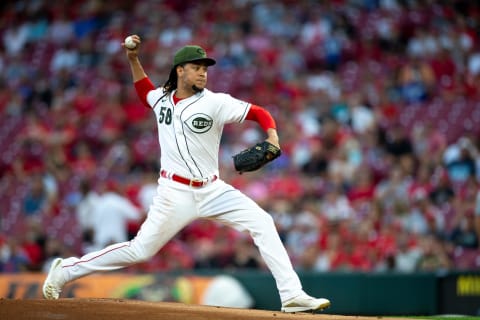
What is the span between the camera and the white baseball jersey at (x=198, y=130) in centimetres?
665

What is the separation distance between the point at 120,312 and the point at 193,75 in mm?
1720

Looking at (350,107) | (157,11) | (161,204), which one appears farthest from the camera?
(157,11)

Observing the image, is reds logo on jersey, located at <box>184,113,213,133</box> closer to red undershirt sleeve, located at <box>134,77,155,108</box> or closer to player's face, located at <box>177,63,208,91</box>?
player's face, located at <box>177,63,208,91</box>

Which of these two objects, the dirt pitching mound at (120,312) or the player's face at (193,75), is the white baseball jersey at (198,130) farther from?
the dirt pitching mound at (120,312)

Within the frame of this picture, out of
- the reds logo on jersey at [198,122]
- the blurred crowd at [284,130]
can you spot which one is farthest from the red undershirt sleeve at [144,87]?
the blurred crowd at [284,130]

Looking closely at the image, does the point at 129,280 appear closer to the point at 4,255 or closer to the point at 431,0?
the point at 4,255

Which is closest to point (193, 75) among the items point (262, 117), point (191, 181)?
point (262, 117)

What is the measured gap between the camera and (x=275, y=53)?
15.2 meters

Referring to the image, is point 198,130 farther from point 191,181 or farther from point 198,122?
point 191,181

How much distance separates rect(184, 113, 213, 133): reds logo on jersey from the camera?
261 inches

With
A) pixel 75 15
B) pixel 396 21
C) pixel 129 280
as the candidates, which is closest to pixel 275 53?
pixel 396 21

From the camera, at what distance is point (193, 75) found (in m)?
6.78

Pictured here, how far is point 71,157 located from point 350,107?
170 inches

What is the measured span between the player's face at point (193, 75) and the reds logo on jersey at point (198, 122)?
25 cm
